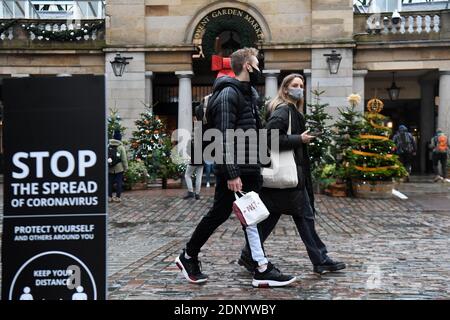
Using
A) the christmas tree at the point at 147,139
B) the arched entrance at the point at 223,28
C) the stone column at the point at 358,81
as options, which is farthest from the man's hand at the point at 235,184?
the stone column at the point at 358,81

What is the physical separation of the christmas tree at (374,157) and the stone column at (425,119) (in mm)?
11096

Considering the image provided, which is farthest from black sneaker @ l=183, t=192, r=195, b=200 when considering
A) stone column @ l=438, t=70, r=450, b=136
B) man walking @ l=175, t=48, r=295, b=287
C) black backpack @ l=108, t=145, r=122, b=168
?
stone column @ l=438, t=70, r=450, b=136

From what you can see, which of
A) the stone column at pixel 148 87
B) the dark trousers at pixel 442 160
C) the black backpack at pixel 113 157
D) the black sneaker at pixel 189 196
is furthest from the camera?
the stone column at pixel 148 87

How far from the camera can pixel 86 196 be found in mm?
3393

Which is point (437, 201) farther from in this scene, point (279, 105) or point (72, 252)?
point (72, 252)

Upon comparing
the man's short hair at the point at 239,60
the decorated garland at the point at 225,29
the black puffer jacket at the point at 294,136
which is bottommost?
the black puffer jacket at the point at 294,136

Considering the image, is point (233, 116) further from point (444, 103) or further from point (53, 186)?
point (444, 103)

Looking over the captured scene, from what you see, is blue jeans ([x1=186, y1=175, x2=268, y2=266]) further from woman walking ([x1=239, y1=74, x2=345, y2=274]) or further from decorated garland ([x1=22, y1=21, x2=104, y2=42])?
decorated garland ([x1=22, y1=21, x2=104, y2=42])

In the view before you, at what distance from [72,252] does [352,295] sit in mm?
2636

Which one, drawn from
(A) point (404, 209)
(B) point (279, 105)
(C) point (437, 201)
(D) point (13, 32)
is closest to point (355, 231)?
(A) point (404, 209)

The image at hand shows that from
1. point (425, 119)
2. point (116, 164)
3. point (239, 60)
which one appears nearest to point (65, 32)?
point (116, 164)

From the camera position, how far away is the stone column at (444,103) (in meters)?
20.1

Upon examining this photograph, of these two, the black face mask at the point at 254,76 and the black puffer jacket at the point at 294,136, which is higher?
the black face mask at the point at 254,76

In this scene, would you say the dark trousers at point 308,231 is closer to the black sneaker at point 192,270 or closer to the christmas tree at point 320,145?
the black sneaker at point 192,270
